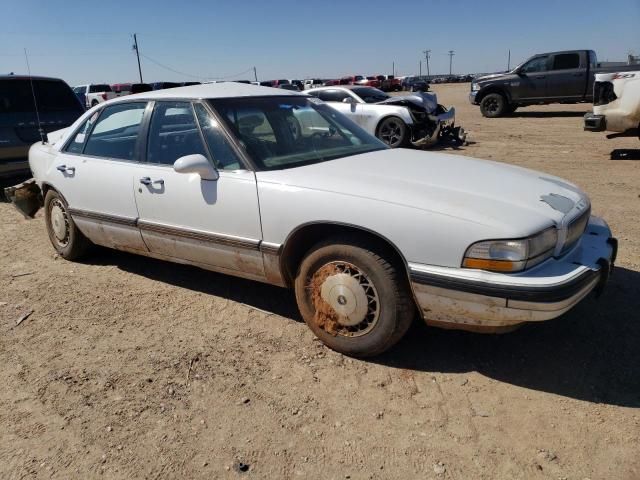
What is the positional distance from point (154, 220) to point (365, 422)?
2125mm

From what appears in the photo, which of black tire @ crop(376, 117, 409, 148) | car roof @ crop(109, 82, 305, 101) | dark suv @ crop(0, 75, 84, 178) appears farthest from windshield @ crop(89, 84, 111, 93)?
car roof @ crop(109, 82, 305, 101)

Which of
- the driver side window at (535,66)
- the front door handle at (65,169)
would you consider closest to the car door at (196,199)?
the front door handle at (65,169)

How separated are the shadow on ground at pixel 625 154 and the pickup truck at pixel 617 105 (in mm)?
485

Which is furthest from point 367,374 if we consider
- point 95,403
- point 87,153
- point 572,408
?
point 87,153

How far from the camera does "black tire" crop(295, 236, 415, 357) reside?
2.84m

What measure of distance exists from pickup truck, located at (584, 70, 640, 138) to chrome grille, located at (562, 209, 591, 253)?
6.47 metres

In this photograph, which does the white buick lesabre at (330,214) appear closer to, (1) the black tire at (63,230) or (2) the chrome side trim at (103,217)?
(2) the chrome side trim at (103,217)

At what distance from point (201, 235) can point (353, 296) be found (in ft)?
3.84

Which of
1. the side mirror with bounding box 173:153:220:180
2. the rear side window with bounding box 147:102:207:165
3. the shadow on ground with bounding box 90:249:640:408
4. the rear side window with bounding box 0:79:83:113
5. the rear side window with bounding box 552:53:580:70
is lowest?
the shadow on ground with bounding box 90:249:640:408

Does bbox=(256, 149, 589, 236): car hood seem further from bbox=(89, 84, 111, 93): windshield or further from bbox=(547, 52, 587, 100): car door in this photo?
bbox=(89, 84, 111, 93): windshield

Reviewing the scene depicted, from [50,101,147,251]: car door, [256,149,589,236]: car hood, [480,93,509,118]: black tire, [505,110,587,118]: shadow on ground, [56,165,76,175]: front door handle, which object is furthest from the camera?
[505,110,587,118]: shadow on ground

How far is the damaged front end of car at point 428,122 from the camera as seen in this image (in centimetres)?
1082

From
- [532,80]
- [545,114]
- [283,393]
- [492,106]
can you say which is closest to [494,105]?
[492,106]

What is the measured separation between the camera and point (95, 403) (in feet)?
9.08
